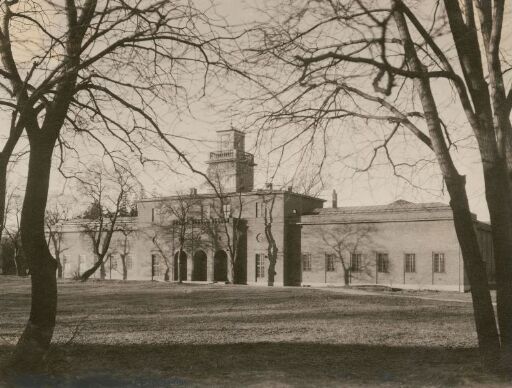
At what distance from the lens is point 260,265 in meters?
47.7

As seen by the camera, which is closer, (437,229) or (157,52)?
(157,52)

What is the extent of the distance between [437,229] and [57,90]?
35739mm

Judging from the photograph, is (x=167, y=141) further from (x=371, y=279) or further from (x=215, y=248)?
(x=215, y=248)

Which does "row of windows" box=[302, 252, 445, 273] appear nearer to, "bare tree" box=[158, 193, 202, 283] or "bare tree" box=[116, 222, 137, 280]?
"bare tree" box=[158, 193, 202, 283]

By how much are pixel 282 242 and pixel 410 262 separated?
10833 mm

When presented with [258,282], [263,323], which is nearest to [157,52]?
[263,323]

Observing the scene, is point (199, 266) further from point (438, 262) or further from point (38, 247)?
point (38, 247)

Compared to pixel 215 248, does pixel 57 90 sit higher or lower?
higher

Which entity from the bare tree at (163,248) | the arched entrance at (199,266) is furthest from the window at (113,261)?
the arched entrance at (199,266)


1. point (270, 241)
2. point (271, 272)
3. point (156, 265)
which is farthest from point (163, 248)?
point (271, 272)

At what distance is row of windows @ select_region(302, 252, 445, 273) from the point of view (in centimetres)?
3947

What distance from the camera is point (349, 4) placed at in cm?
766

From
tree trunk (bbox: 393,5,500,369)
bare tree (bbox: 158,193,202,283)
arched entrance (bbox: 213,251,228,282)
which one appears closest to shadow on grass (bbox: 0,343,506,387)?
tree trunk (bbox: 393,5,500,369)

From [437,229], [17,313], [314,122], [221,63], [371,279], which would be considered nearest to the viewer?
[221,63]
